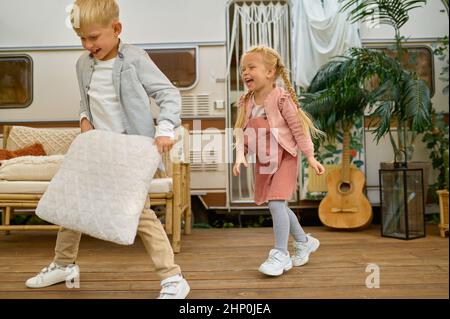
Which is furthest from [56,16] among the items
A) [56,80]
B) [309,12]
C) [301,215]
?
[301,215]

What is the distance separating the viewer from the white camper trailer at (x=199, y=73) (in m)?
3.18

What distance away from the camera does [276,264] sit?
175 cm

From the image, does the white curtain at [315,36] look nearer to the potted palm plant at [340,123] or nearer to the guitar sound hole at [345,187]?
the potted palm plant at [340,123]

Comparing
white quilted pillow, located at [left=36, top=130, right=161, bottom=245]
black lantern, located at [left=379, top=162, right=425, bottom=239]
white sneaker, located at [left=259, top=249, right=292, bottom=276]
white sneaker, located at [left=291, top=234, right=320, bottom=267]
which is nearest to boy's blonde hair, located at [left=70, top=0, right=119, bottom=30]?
white quilted pillow, located at [left=36, top=130, right=161, bottom=245]

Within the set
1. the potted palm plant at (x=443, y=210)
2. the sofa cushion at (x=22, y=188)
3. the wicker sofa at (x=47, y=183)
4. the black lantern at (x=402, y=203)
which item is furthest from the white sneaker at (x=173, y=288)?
the potted palm plant at (x=443, y=210)

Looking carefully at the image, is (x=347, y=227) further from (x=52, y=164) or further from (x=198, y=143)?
(x=52, y=164)

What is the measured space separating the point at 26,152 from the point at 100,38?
1.80m

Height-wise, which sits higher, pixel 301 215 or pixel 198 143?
pixel 198 143

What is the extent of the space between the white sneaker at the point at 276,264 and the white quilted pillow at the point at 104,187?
67 cm

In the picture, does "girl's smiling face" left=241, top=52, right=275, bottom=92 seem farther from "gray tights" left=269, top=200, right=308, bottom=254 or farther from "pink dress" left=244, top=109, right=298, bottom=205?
"gray tights" left=269, top=200, right=308, bottom=254

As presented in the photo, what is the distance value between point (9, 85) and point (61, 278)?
2.12m

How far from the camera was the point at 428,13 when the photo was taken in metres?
3.22

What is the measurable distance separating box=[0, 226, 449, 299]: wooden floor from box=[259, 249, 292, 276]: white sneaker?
0.03 metres
